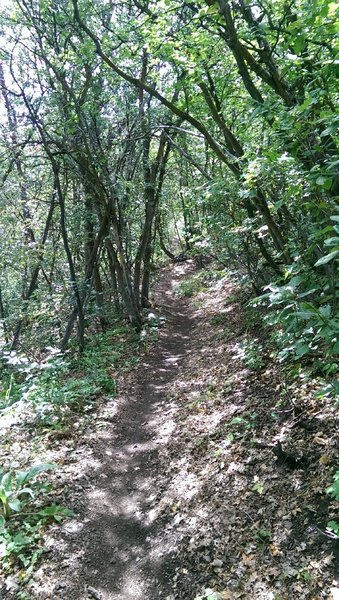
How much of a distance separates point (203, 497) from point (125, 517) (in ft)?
3.34

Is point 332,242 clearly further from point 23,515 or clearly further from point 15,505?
point 23,515

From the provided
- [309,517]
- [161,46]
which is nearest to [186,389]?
[309,517]

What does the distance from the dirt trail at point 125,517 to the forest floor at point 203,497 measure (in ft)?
0.04

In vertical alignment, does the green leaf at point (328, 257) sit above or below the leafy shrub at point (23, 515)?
above

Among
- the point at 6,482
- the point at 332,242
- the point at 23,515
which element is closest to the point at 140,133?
the point at 6,482

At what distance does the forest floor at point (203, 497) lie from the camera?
11.5 ft

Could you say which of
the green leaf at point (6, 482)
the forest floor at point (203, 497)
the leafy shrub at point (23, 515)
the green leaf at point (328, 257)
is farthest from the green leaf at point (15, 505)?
the green leaf at point (328, 257)

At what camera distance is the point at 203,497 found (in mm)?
4574

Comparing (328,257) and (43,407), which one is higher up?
(328,257)

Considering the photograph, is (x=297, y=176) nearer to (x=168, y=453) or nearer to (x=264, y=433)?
(x=264, y=433)

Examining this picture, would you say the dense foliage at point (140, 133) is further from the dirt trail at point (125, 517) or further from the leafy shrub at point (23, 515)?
the leafy shrub at point (23, 515)

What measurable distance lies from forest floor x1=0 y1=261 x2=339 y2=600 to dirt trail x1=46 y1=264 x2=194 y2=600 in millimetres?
13

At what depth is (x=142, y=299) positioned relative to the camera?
47.3 ft

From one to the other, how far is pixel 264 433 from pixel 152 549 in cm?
190
